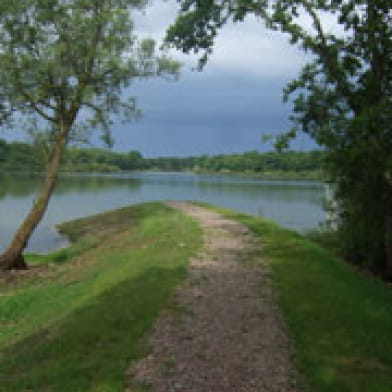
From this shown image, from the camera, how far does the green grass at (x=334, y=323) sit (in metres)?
6.78

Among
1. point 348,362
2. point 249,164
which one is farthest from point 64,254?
point 249,164

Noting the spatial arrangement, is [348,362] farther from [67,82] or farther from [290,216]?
[290,216]

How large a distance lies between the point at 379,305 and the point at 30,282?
40.7 ft

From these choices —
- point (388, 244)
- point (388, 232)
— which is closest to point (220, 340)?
point (388, 232)

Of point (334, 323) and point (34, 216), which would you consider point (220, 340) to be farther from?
point (34, 216)

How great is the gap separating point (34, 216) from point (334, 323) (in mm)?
14973

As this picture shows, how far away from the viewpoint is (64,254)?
23.6 m

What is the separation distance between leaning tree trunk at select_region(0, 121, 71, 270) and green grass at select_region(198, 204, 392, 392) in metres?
10.4

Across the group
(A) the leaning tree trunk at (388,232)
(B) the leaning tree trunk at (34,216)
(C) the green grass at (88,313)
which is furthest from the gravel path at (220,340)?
(B) the leaning tree trunk at (34,216)

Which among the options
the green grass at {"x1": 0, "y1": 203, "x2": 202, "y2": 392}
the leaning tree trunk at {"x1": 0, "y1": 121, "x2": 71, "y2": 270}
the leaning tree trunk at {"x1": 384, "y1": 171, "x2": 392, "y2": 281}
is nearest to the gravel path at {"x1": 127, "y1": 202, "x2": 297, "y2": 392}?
the green grass at {"x1": 0, "y1": 203, "x2": 202, "y2": 392}

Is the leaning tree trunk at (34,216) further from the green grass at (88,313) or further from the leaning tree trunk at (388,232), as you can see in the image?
the leaning tree trunk at (388,232)

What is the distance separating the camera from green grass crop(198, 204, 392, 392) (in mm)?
6777

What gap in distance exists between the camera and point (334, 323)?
904 cm

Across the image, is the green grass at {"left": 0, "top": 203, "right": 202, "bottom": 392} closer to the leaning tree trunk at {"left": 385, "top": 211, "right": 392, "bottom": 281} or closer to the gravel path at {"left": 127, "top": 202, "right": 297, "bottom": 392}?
the gravel path at {"left": 127, "top": 202, "right": 297, "bottom": 392}
